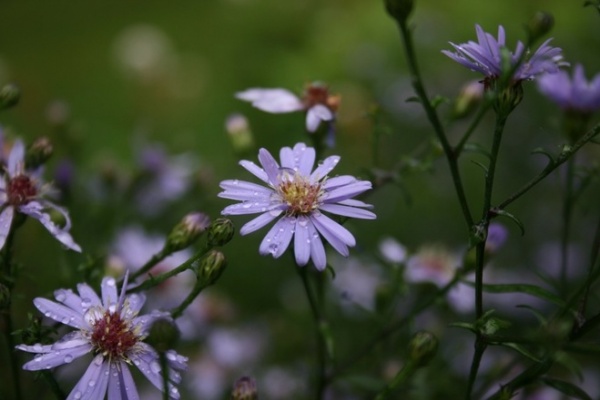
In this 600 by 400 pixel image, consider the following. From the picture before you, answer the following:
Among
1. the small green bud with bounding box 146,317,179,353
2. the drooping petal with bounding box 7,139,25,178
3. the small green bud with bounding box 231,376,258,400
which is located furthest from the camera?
the drooping petal with bounding box 7,139,25,178

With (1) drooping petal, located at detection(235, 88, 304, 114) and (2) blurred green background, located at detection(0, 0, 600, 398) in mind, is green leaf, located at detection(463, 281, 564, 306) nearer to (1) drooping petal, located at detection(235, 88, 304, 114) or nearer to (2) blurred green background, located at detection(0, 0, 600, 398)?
(1) drooping petal, located at detection(235, 88, 304, 114)

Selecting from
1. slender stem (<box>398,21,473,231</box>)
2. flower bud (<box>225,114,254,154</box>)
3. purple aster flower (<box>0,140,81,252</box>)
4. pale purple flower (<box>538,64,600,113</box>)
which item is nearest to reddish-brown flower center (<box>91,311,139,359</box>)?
purple aster flower (<box>0,140,81,252</box>)

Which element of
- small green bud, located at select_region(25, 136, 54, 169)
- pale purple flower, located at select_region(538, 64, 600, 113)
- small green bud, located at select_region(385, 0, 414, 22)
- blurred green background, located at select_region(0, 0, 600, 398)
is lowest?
small green bud, located at select_region(25, 136, 54, 169)

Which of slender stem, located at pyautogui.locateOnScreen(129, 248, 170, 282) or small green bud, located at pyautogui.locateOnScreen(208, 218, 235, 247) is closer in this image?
small green bud, located at pyautogui.locateOnScreen(208, 218, 235, 247)

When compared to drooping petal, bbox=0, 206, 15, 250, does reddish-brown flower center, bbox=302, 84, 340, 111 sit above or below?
above

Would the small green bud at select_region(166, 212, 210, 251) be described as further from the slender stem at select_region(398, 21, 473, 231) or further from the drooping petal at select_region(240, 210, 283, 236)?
the slender stem at select_region(398, 21, 473, 231)

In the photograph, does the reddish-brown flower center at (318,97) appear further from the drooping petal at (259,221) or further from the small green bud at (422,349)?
the small green bud at (422,349)

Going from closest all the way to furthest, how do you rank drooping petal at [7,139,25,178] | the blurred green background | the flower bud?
drooping petal at [7,139,25,178] < the flower bud < the blurred green background

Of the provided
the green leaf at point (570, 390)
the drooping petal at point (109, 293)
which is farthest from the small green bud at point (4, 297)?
the green leaf at point (570, 390)

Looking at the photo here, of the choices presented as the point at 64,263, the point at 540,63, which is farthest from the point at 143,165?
the point at 540,63
